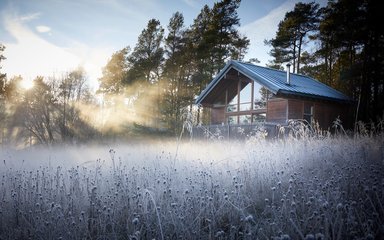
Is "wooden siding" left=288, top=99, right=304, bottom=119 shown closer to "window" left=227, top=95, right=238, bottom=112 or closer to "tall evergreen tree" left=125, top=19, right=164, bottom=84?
"window" left=227, top=95, right=238, bottom=112

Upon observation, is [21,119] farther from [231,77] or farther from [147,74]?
[231,77]

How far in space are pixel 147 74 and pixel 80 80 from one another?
24.5ft

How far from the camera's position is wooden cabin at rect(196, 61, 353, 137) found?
53.3 feet

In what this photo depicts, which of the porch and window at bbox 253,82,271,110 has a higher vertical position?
window at bbox 253,82,271,110

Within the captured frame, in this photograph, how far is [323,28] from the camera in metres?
23.9

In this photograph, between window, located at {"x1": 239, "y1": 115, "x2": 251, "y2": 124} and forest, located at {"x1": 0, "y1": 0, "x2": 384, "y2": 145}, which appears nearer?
window, located at {"x1": 239, "y1": 115, "x2": 251, "y2": 124}

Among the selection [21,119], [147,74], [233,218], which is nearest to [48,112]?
[21,119]

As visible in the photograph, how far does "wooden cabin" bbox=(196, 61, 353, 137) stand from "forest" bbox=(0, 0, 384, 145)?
4.38 meters

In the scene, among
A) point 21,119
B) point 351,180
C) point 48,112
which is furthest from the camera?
point 21,119

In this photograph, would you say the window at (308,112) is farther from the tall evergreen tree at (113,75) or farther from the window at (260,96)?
the tall evergreen tree at (113,75)

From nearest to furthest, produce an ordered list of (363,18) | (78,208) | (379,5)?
(78,208) < (379,5) < (363,18)

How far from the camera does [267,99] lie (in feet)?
57.3

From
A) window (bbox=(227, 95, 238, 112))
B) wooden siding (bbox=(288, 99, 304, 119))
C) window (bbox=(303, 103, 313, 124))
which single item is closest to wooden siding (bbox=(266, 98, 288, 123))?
wooden siding (bbox=(288, 99, 304, 119))

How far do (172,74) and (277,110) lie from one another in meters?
14.3
